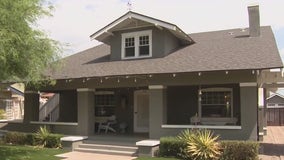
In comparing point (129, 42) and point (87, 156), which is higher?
point (129, 42)

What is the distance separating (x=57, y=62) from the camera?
15.3 meters

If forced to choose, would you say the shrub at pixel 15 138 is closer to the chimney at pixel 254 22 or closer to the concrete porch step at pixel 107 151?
the concrete porch step at pixel 107 151

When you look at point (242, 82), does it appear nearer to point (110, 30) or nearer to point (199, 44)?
point (199, 44)

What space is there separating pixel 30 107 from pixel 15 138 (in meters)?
2.23

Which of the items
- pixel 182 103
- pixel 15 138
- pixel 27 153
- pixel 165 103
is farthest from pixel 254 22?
pixel 15 138

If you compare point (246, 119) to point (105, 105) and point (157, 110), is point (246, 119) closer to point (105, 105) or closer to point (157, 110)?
point (157, 110)

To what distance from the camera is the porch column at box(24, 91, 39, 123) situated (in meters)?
20.7

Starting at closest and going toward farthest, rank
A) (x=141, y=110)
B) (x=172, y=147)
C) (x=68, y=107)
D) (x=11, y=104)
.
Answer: (x=172, y=147) → (x=141, y=110) → (x=68, y=107) → (x=11, y=104)

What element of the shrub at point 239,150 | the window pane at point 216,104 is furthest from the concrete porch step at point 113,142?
the window pane at point 216,104

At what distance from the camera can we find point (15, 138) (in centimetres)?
1911

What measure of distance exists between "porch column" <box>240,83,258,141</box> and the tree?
293 inches

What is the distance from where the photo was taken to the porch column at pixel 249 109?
15.0 m

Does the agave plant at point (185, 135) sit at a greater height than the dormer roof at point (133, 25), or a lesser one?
lesser

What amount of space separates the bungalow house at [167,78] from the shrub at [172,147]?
1452 millimetres
